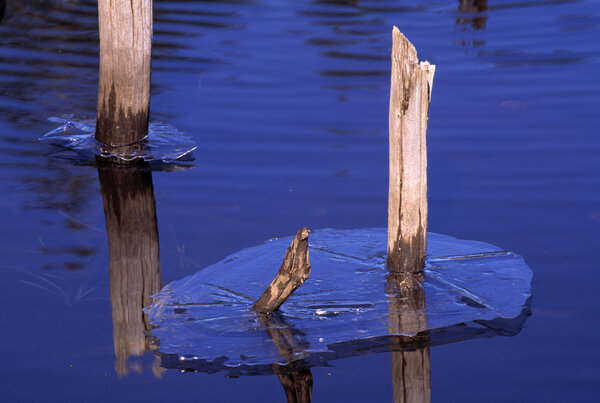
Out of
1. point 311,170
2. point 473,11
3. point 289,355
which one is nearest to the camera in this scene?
point 289,355

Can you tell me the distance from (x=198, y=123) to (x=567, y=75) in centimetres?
469

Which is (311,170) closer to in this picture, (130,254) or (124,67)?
(124,67)

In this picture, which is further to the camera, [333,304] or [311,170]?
[311,170]

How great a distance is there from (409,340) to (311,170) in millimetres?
3103

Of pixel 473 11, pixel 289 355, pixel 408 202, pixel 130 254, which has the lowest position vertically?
pixel 289 355

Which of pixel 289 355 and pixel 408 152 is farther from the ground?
pixel 408 152

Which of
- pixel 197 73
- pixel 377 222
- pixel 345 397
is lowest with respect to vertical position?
pixel 345 397

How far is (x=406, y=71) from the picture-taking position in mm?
5172

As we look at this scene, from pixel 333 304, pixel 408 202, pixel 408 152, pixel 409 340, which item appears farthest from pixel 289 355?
pixel 408 152

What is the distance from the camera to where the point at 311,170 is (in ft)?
25.9

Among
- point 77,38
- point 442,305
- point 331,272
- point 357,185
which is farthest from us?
point 77,38

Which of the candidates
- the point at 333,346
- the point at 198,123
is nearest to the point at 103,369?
the point at 333,346

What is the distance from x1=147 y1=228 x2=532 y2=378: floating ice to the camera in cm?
497

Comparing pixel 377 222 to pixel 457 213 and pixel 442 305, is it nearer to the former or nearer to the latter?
pixel 457 213
